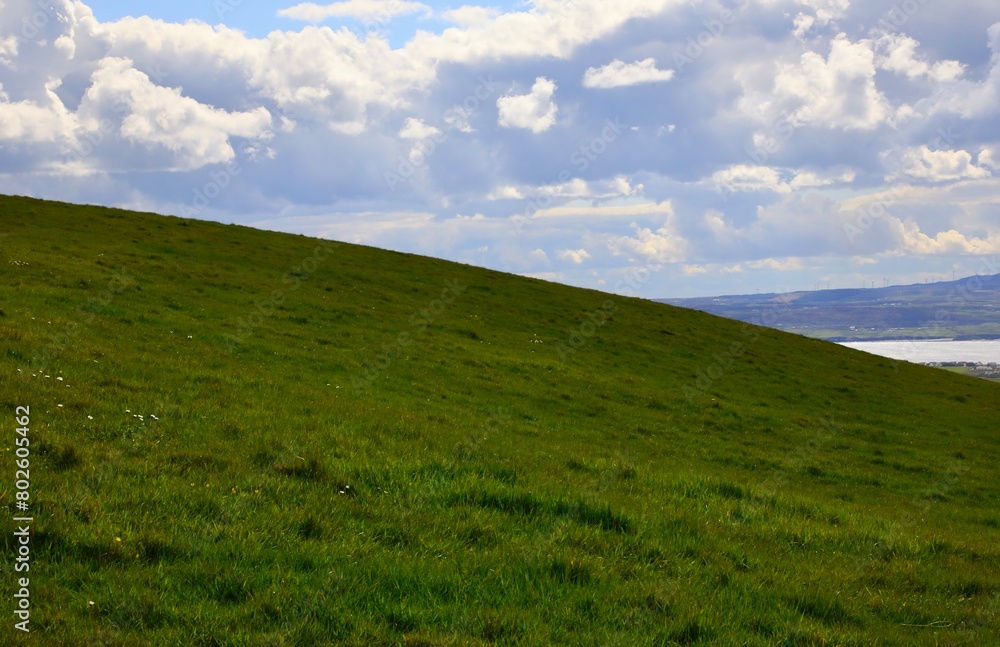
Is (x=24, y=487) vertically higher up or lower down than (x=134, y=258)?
lower down

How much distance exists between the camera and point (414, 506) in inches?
362

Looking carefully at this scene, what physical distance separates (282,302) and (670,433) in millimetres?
19503

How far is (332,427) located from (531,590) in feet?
20.6

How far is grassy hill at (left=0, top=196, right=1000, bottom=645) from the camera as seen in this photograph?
6.62 m

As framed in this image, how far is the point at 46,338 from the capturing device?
1612 cm

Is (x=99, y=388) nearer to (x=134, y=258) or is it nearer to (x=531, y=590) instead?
(x=531, y=590)

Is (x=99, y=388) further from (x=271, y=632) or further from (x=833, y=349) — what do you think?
(x=833, y=349)

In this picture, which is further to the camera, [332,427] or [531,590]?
[332,427]

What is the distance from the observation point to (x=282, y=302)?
33.6 meters

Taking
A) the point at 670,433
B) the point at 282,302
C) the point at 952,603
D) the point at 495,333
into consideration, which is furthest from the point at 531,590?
the point at 495,333

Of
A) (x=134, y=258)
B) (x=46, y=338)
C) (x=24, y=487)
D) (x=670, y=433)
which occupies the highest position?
(x=134, y=258)

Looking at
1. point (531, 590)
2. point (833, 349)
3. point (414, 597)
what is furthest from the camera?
point (833, 349)

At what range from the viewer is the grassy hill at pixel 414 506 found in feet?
21.7

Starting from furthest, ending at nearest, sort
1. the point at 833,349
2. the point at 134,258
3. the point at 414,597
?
the point at 833,349 < the point at 134,258 < the point at 414,597
